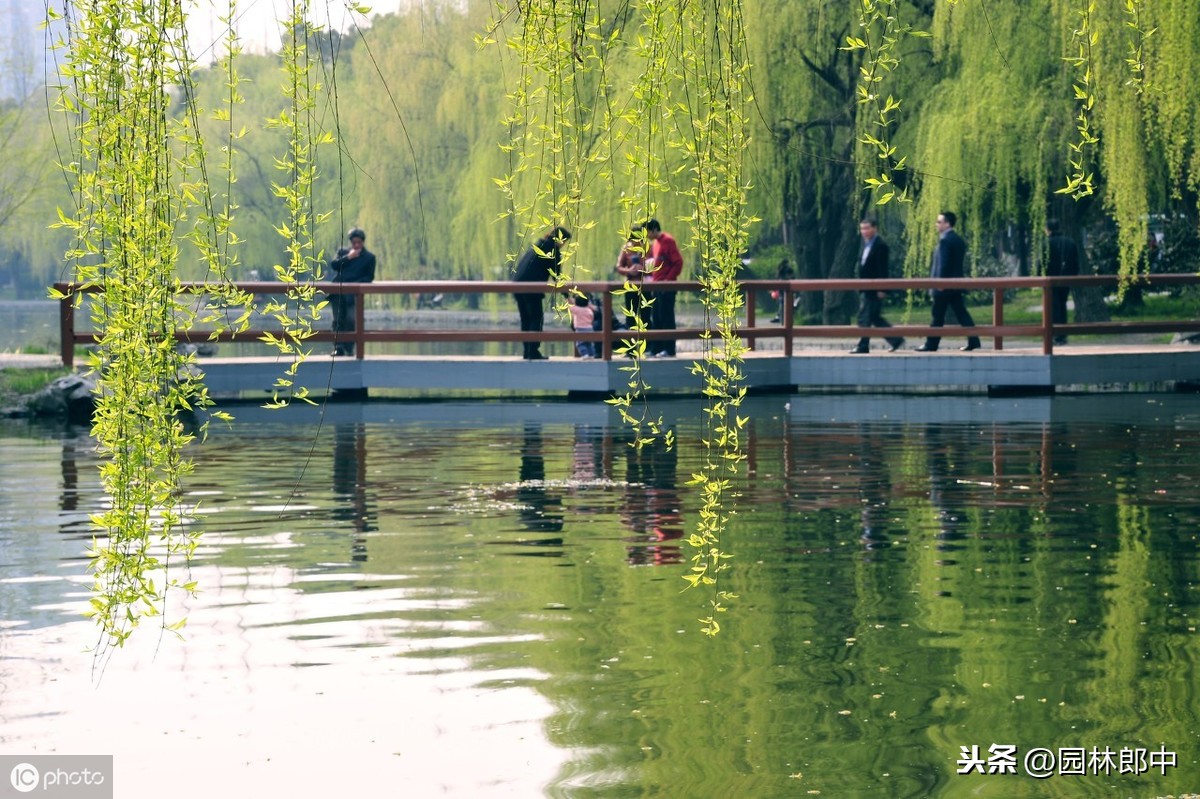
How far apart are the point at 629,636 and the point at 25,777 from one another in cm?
282

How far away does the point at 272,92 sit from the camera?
66.4m

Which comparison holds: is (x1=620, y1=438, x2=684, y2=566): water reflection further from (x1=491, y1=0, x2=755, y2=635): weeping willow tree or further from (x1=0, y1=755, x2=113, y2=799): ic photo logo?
(x1=491, y1=0, x2=755, y2=635): weeping willow tree

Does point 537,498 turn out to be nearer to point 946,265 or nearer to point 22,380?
point 22,380

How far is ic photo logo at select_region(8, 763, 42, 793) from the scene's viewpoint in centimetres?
628

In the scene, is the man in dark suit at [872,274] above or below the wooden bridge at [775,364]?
above

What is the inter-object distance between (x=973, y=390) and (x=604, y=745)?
714 inches

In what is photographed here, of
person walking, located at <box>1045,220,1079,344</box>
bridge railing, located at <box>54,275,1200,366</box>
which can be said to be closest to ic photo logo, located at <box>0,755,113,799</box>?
bridge railing, located at <box>54,275,1200,366</box>

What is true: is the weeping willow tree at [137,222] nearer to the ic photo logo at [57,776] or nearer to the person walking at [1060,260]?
the ic photo logo at [57,776]

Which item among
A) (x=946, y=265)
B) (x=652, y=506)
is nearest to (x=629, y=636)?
(x=652, y=506)

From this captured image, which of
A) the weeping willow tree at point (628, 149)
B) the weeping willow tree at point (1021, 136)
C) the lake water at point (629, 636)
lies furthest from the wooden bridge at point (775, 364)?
the lake water at point (629, 636)

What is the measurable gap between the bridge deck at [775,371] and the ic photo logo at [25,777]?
52.6 feet

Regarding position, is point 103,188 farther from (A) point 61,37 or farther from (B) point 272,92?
(B) point 272,92

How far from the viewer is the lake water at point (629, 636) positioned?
643 cm

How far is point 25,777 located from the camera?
20.8 ft
